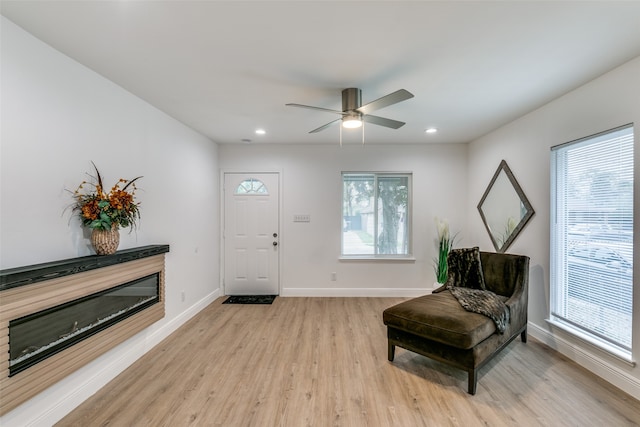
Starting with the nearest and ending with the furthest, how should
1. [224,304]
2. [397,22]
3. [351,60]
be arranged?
[397,22] < [351,60] < [224,304]

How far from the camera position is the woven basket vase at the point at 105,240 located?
2.02 m

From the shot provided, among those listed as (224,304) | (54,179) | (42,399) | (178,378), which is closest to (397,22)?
(54,179)

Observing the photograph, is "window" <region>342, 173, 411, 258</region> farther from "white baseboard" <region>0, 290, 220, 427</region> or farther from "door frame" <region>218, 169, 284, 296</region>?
"white baseboard" <region>0, 290, 220, 427</region>

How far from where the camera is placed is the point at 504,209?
348cm

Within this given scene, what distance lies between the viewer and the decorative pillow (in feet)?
9.62

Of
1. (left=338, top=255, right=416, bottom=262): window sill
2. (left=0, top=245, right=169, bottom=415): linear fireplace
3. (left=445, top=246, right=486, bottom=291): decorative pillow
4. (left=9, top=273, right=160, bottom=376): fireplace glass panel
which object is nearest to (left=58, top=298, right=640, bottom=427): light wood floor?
(left=0, top=245, right=169, bottom=415): linear fireplace

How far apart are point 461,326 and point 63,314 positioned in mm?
2854

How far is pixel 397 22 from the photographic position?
1.57m

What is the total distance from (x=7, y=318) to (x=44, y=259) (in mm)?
412

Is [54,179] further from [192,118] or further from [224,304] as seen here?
[224,304]

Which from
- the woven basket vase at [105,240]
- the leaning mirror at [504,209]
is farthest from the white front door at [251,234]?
the leaning mirror at [504,209]

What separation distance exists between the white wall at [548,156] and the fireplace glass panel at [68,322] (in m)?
4.08

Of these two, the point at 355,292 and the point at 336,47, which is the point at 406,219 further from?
the point at 336,47

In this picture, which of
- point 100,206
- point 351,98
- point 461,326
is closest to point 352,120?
point 351,98
